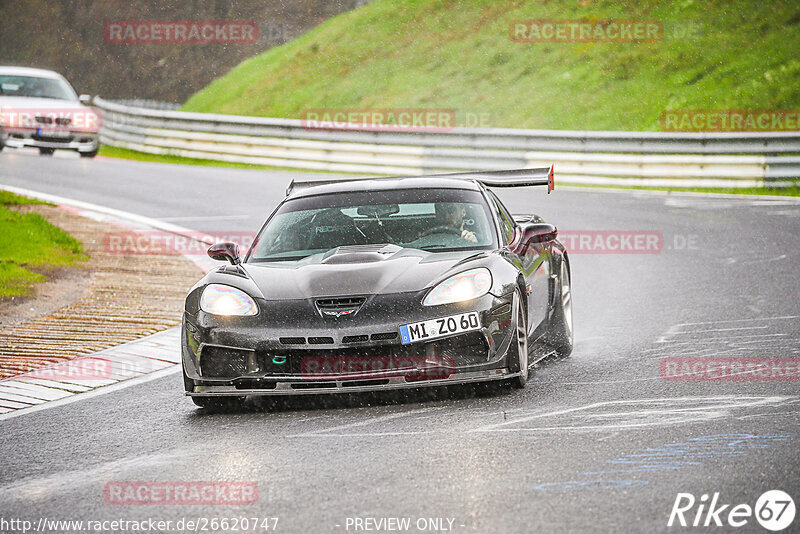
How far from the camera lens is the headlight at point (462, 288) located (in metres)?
6.87

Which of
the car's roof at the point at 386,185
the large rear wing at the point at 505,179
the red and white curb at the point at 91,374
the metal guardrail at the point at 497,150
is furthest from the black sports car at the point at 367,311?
the metal guardrail at the point at 497,150

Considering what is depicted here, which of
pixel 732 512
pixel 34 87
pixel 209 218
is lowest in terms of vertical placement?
pixel 732 512

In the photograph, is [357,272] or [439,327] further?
[357,272]

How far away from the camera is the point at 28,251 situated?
13602mm

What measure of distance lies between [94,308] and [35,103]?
1424 cm

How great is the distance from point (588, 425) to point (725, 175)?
15.7m

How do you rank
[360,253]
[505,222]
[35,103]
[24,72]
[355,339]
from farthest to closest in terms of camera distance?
1. [24,72]
2. [35,103]
3. [505,222]
4. [360,253]
5. [355,339]

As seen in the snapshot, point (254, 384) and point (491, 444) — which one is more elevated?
point (254, 384)

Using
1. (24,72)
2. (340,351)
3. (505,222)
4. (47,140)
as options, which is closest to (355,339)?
(340,351)

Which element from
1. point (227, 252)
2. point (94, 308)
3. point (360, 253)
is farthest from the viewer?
point (94, 308)

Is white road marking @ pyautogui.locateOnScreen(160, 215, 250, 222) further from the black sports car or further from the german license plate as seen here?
the german license plate

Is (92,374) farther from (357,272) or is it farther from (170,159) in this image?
(170,159)

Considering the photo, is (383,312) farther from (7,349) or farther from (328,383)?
(7,349)

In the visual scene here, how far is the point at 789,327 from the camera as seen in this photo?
30.2ft
